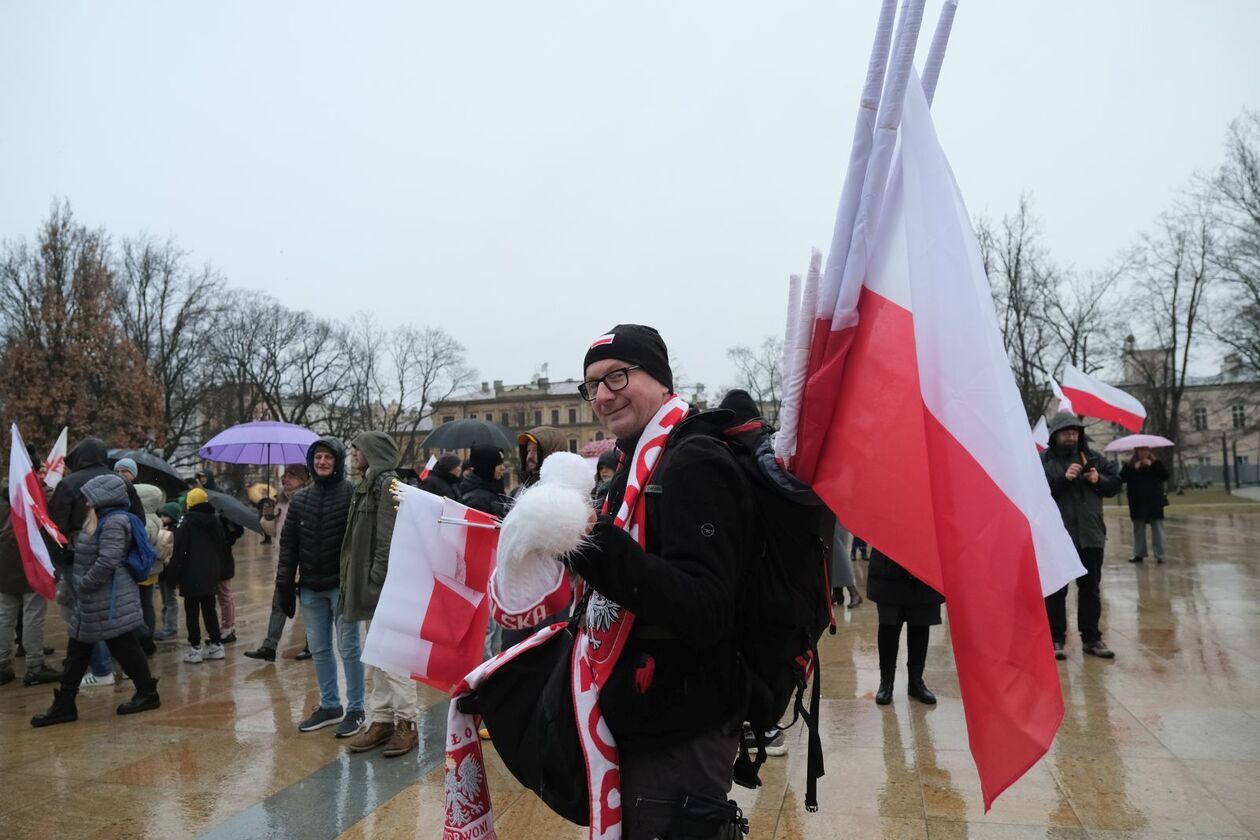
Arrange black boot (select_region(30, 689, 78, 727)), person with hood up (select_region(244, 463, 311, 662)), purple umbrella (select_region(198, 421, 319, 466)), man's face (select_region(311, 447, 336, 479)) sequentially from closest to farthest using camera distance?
man's face (select_region(311, 447, 336, 479)), black boot (select_region(30, 689, 78, 727)), person with hood up (select_region(244, 463, 311, 662)), purple umbrella (select_region(198, 421, 319, 466))

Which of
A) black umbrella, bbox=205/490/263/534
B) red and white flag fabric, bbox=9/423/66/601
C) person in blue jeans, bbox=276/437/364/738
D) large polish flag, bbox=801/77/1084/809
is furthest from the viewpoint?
black umbrella, bbox=205/490/263/534

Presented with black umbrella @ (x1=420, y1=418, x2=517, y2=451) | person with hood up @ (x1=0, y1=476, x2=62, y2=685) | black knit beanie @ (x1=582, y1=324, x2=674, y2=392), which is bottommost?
person with hood up @ (x1=0, y1=476, x2=62, y2=685)

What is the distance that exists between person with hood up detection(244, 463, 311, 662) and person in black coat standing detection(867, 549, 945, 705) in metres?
5.11

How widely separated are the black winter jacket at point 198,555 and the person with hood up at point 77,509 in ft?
2.62

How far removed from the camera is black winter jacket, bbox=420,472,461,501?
6793 millimetres

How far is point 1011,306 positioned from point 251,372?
4226 centimetres

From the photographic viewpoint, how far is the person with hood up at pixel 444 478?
22.5ft

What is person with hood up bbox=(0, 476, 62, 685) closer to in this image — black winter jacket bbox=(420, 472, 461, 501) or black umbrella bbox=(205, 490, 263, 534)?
black umbrella bbox=(205, 490, 263, 534)

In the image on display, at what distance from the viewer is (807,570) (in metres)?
2.11

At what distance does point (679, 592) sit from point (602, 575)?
7.0 inches

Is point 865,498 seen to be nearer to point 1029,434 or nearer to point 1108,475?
point 1029,434

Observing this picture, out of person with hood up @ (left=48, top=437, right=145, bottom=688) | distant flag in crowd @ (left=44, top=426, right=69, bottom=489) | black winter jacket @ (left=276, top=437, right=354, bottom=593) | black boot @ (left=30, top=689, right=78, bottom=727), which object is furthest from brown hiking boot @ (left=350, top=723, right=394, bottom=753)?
distant flag in crowd @ (left=44, top=426, right=69, bottom=489)

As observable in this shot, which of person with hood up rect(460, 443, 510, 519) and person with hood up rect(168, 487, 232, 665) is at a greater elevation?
person with hood up rect(460, 443, 510, 519)

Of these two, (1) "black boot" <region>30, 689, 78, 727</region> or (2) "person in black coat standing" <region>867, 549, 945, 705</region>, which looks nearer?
(2) "person in black coat standing" <region>867, 549, 945, 705</region>
